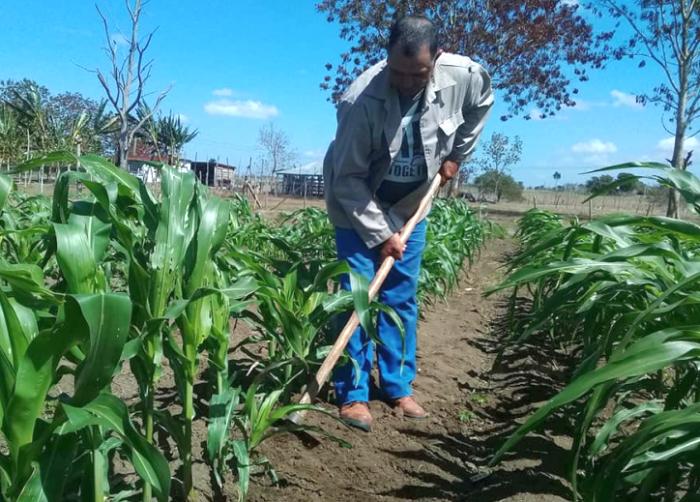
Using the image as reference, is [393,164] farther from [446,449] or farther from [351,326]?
[446,449]

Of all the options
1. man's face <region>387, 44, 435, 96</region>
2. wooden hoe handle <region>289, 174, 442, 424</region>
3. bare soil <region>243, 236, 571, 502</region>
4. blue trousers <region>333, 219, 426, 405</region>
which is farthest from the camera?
blue trousers <region>333, 219, 426, 405</region>

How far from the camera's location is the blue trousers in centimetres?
283

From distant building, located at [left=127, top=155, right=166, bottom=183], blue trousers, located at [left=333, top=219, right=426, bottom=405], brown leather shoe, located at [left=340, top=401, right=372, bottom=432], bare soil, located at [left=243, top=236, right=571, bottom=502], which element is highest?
distant building, located at [left=127, top=155, right=166, bottom=183]

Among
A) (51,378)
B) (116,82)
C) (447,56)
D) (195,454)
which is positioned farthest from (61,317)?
Answer: (116,82)

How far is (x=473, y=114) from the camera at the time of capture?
10.7ft

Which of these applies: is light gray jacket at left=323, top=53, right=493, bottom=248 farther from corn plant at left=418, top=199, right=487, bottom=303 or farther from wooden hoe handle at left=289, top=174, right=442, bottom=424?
corn plant at left=418, top=199, right=487, bottom=303

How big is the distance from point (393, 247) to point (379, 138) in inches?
19.0

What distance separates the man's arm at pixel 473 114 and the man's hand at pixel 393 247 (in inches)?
27.1

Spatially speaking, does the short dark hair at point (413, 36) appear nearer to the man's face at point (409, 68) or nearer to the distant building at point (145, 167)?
the man's face at point (409, 68)

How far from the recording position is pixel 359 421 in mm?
2703

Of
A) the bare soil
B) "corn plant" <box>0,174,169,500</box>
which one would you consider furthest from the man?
"corn plant" <box>0,174,169,500</box>

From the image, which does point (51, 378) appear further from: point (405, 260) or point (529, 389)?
point (529, 389)

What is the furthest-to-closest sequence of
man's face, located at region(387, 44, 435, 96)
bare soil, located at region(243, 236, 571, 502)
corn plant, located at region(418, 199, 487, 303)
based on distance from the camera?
corn plant, located at region(418, 199, 487, 303) < man's face, located at region(387, 44, 435, 96) < bare soil, located at region(243, 236, 571, 502)

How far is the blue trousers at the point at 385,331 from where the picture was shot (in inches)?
112
